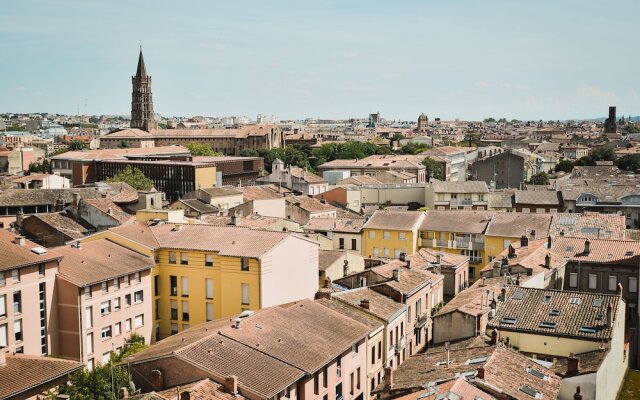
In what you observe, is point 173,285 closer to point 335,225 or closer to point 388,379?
point 388,379

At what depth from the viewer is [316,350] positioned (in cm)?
2866

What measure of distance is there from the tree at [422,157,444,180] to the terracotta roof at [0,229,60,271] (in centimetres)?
10009

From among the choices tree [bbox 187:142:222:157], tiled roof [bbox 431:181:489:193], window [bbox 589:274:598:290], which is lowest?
window [bbox 589:274:598:290]

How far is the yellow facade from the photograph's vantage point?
6125 cm

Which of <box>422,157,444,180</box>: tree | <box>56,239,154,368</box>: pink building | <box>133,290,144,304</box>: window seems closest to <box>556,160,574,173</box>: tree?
<box>422,157,444,180</box>: tree

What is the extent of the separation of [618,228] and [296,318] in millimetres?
35502

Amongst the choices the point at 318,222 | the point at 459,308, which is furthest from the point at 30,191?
the point at 459,308

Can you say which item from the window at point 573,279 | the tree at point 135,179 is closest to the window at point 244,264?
the window at point 573,279

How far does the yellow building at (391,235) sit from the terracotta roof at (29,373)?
120 ft

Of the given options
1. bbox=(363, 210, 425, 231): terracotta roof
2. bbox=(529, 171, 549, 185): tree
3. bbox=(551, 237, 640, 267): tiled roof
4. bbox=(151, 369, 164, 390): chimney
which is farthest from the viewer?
bbox=(529, 171, 549, 185): tree

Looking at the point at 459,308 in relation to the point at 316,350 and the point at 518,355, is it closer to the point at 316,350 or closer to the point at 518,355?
the point at 518,355

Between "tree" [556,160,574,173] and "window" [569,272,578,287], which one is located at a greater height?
"tree" [556,160,574,173]

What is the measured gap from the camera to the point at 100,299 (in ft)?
129

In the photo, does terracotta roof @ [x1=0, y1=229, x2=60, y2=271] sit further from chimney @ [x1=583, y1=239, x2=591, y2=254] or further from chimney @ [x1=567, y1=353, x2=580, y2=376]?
chimney @ [x1=583, y1=239, x2=591, y2=254]
